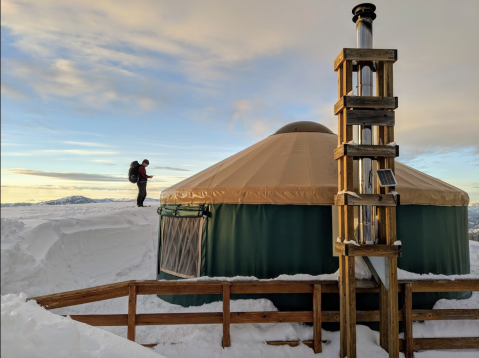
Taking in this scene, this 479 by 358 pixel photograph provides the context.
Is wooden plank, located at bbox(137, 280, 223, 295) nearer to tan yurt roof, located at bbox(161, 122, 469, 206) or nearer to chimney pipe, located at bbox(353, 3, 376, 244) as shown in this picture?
tan yurt roof, located at bbox(161, 122, 469, 206)

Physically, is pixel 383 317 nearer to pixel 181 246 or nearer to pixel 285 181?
pixel 285 181

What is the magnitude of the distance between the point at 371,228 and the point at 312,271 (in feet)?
3.59

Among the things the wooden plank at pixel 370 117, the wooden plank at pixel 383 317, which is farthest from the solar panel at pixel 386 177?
the wooden plank at pixel 383 317

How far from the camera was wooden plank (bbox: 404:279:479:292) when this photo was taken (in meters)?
3.57

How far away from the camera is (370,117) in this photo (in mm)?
3273

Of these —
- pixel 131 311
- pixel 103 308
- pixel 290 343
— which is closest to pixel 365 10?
pixel 290 343

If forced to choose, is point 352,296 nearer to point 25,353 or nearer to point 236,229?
point 236,229

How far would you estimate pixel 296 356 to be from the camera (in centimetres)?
338

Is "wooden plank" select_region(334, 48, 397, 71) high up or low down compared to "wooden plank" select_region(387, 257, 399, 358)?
up

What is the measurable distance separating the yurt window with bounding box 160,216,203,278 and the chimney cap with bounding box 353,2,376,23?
324cm

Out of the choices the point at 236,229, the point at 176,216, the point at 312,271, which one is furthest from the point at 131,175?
the point at 312,271

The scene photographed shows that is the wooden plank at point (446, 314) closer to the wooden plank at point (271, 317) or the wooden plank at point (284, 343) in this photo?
the wooden plank at point (271, 317)

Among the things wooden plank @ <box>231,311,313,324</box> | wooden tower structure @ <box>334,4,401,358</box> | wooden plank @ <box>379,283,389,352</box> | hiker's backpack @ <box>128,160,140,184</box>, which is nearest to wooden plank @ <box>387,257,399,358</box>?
wooden tower structure @ <box>334,4,401,358</box>

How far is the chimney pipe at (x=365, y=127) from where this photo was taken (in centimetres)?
334
